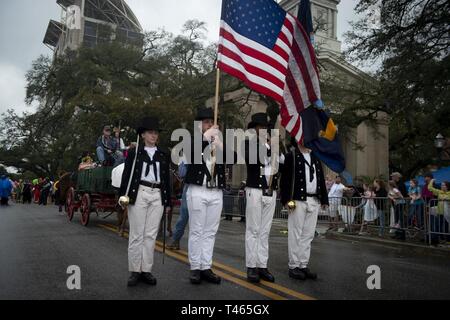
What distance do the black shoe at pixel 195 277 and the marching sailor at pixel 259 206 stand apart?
652mm

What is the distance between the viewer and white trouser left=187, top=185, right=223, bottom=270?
5.93 meters

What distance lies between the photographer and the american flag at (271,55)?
7090 millimetres

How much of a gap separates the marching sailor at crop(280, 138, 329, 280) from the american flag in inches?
20.7

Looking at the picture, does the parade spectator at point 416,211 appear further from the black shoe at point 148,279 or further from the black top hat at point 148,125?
the black shoe at point 148,279

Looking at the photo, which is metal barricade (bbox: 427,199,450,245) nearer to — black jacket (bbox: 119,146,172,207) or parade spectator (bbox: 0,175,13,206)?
black jacket (bbox: 119,146,172,207)

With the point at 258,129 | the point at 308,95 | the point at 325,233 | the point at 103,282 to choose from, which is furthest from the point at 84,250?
the point at 325,233

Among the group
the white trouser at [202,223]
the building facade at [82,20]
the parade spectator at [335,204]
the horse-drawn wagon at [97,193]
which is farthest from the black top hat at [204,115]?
the building facade at [82,20]

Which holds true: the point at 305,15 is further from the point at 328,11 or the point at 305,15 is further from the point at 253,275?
the point at 328,11

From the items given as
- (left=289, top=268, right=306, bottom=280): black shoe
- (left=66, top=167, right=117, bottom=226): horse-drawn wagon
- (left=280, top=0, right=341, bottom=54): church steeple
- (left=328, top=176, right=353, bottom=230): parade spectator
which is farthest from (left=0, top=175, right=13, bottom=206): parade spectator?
(left=280, top=0, right=341, bottom=54): church steeple

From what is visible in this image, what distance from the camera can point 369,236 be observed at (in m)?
13.3

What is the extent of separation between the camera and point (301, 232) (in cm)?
660

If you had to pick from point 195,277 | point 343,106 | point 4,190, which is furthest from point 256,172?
point 4,190
